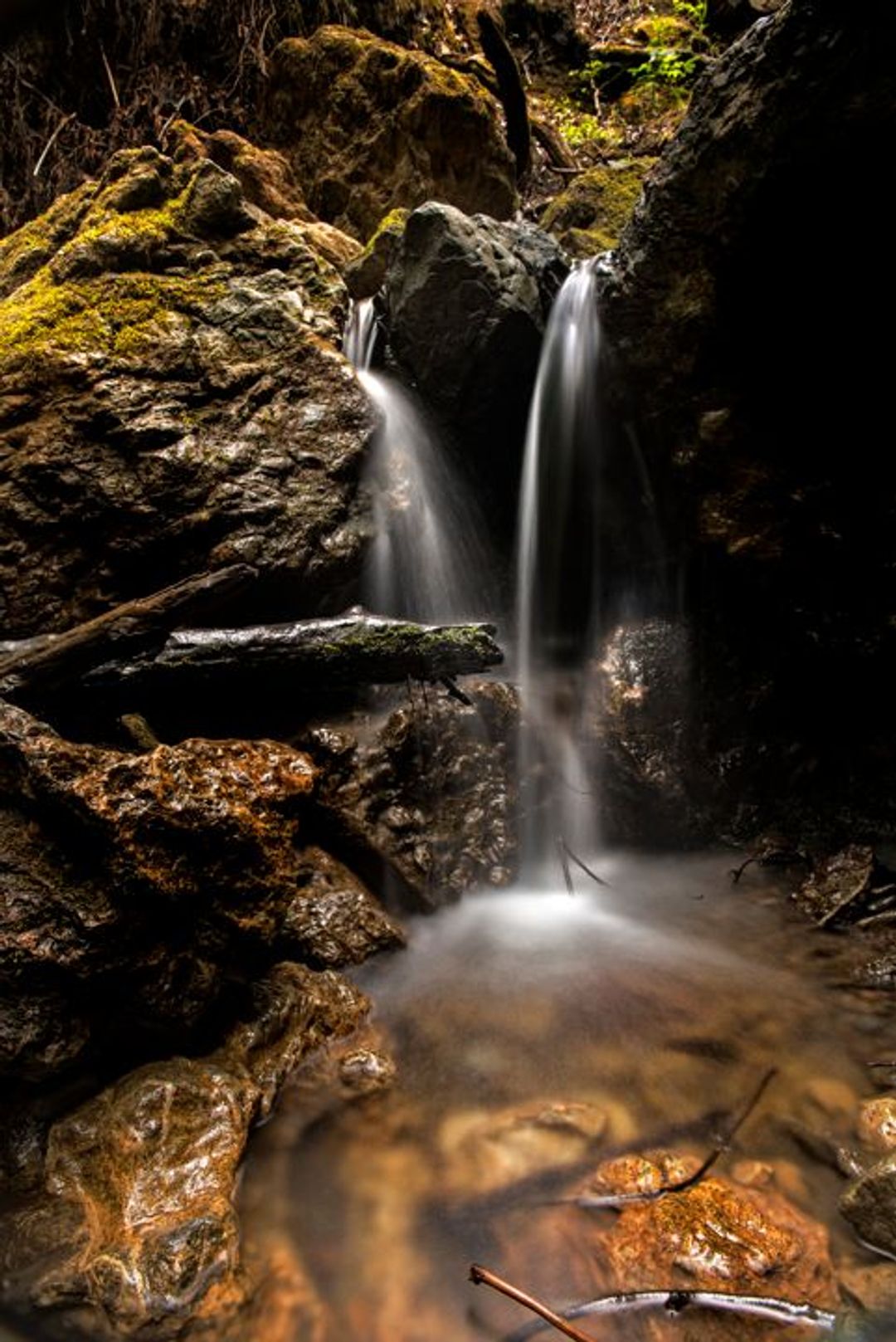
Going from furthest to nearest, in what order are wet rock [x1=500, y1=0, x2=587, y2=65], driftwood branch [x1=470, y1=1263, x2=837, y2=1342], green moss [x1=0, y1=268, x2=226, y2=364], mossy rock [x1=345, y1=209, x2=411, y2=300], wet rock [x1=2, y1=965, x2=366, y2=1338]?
wet rock [x1=500, y1=0, x2=587, y2=65] < mossy rock [x1=345, y1=209, x2=411, y2=300] < green moss [x1=0, y1=268, x2=226, y2=364] < wet rock [x1=2, y1=965, x2=366, y2=1338] < driftwood branch [x1=470, y1=1263, x2=837, y2=1342]

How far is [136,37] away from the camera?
8.75 m

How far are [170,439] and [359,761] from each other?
2.98 metres

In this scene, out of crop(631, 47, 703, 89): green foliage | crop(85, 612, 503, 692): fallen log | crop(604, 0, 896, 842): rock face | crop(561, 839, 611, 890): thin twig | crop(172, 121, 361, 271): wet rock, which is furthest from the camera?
crop(631, 47, 703, 89): green foliage

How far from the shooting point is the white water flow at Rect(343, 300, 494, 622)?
5961 mm

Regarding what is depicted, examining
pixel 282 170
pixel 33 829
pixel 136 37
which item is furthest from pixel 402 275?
pixel 136 37

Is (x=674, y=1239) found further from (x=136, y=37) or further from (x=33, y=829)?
(x=136, y=37)

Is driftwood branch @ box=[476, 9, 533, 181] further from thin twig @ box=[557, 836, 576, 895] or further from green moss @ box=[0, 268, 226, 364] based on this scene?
thin twig @ box=[557, 836, 576, 895]

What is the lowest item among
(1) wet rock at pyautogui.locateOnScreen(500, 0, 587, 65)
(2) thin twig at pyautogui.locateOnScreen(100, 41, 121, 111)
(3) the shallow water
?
(3) the shallow water

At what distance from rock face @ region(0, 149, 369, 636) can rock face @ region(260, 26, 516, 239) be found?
10.6 ft

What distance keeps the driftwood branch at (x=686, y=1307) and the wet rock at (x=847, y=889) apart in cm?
266

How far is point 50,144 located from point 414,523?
25.7 feet

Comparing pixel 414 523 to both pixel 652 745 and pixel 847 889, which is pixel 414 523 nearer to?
pixel 652 745

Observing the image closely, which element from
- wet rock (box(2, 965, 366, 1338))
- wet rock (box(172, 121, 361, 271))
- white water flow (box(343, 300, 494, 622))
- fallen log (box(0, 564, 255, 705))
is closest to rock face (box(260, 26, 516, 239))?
wet rock (box(172, 121, 361, 271))

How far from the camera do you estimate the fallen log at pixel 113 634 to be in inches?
157
